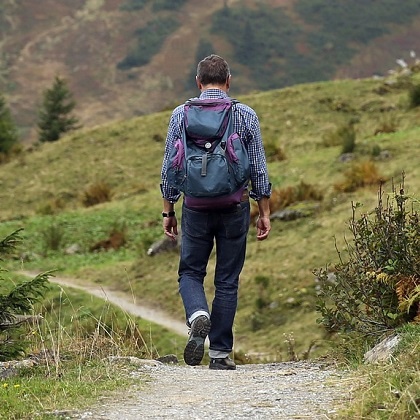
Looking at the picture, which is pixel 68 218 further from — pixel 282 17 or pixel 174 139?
pixel 282 17

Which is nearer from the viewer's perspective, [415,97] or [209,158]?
[209,158]

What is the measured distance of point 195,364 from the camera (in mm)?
6141

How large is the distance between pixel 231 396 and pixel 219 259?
163cm

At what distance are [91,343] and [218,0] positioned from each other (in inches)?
6662

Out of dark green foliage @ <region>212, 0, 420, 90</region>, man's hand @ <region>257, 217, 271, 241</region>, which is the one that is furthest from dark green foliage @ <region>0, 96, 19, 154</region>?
dark green foliage @ <region>212, 0, 420, 90</region>

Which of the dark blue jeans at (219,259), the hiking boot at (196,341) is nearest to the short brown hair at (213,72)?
the dark blue jeans at (219,259)

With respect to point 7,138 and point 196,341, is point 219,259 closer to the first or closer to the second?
point 196,341

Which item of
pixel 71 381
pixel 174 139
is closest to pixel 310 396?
pixel 71 381

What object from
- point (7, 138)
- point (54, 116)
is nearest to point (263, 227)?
point (7, 138)

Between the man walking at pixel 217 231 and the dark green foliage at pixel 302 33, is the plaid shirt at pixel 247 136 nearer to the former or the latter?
the man walking at pixel 217 231

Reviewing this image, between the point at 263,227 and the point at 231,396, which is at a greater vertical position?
the point at 263,227

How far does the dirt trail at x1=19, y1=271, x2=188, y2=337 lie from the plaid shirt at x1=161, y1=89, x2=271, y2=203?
18.0 feet

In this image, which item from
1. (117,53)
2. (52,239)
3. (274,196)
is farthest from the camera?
(117,53)

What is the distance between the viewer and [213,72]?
→ 20.6ft
